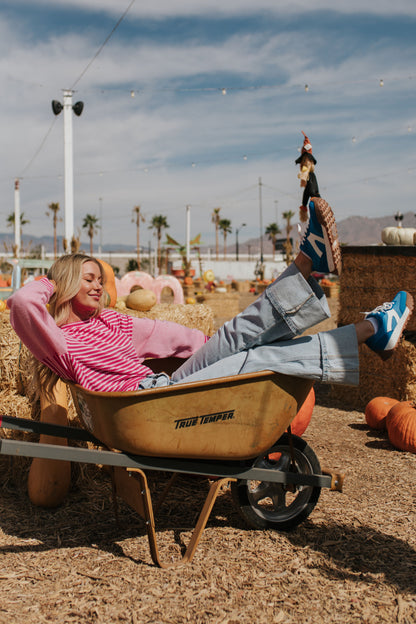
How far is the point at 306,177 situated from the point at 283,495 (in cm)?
162

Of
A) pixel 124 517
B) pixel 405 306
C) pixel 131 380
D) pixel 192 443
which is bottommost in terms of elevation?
pixel 124 517

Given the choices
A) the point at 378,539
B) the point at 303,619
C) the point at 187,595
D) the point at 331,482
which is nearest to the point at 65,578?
the point at 187,595

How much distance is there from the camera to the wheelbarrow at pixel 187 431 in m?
2.10

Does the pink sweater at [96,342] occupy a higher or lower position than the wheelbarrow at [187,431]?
higher

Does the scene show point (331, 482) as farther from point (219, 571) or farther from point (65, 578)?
point (65, 578)

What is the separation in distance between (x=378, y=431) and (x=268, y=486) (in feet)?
6.17

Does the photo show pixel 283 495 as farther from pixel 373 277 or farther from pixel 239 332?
pixel 373 277

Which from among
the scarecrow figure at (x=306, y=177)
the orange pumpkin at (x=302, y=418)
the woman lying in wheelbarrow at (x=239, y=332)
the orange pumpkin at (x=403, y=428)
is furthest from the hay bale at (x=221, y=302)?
the woman lying in wheelbarrow at (x=239, y=332)

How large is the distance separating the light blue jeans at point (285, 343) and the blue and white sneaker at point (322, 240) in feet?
0.31

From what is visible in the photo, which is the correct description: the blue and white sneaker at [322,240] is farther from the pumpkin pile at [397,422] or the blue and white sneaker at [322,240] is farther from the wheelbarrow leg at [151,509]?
the pumpkin pile at [397,422]

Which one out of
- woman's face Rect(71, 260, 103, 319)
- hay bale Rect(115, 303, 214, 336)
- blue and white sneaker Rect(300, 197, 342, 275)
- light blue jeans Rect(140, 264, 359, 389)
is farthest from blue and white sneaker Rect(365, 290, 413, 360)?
hay bale Rect(115, 303, 214, 336)

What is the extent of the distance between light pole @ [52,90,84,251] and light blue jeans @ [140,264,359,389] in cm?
808

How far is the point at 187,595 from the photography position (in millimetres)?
2057

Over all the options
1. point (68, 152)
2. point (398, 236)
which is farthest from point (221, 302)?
Result: point (398, 236)
